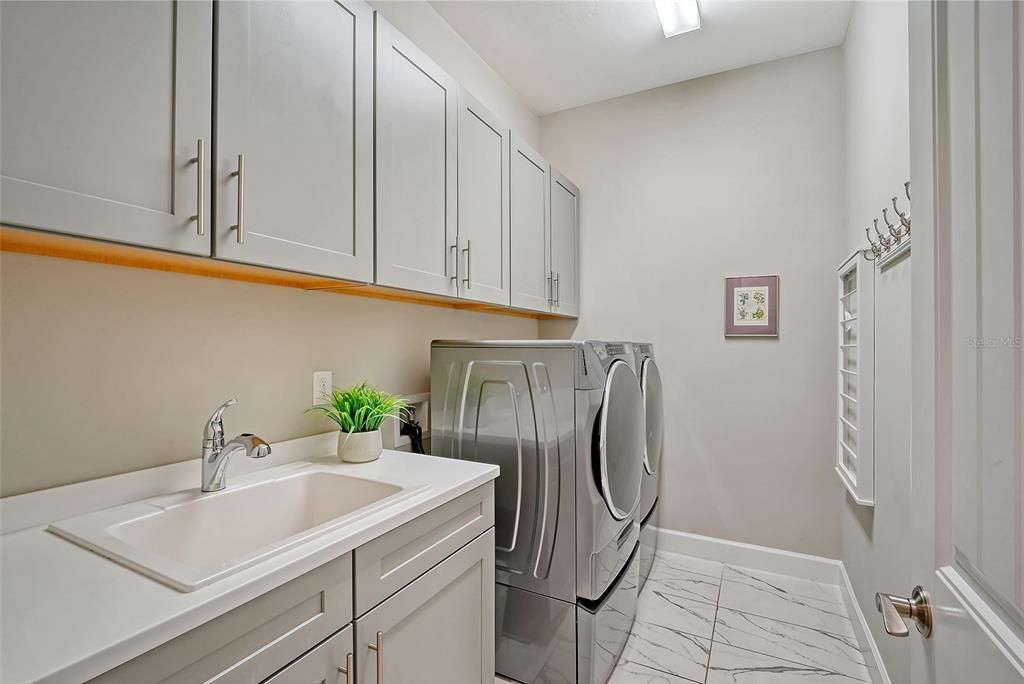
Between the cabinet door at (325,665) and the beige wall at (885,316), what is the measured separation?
1.53 metres

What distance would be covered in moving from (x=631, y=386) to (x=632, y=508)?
1.72ft

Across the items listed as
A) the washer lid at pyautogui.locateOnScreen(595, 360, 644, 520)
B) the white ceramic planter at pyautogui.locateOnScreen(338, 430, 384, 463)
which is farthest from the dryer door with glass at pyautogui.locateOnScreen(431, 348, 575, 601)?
the white ceramic planter at pyautogui.locateOnScreen(338, 430, 384, 463)

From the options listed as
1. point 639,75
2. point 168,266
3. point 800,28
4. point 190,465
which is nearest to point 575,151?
point 639,75

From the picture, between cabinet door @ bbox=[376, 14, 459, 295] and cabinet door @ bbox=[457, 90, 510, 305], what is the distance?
64 millimetres

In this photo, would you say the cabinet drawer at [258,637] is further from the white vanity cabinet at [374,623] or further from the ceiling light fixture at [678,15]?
the ceiling light fixture at [678,15]

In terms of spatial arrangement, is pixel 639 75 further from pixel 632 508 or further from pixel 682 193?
pixel 632 508

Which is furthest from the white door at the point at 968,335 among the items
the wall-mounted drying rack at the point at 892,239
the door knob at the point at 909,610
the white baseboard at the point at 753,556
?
the white baseboard at the point at 753,556

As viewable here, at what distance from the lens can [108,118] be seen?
0.85 m

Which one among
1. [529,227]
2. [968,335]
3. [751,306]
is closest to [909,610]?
[968,335]

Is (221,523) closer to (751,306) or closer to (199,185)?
(199,185)

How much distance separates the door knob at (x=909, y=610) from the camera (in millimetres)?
637

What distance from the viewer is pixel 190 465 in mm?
1250

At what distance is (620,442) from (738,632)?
3.59 ft

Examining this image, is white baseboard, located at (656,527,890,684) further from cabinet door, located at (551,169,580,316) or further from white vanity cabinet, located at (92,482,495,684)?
white vanity cabinet, located at (92,482,495,684)
